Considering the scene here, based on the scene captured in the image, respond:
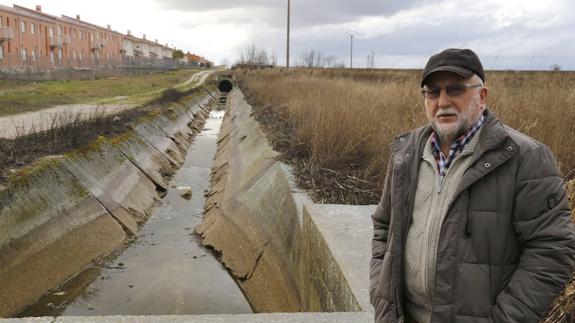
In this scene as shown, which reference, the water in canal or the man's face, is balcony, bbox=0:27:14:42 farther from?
the man's face

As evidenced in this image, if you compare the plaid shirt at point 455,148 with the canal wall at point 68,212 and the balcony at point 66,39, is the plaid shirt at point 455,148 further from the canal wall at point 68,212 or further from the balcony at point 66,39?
the balcony at point 66,39

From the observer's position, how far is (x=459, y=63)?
176 cm

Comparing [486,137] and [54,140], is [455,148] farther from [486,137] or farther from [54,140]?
[54,140]

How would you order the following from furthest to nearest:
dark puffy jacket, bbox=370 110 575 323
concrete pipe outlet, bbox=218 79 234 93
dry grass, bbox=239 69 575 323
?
concrete pipe outlet, bbox=218 79 234 93
dry grass, bbox=239 69 575 323
dark puffy jacket, bbox=370 110 575 323

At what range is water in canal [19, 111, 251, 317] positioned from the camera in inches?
231

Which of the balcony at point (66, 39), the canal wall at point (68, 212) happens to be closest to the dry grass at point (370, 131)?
the canal wall at point (68, 212)

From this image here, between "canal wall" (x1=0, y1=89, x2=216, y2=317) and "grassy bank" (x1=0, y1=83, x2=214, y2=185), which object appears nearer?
"canal wall" (x1=0, y1=89, x2=216, y2=317)

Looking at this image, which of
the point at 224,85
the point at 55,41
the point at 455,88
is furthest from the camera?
the point at 55,41

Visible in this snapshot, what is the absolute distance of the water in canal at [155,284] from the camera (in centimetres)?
587

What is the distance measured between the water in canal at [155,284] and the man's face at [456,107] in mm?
4685

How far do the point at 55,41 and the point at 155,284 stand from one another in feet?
194

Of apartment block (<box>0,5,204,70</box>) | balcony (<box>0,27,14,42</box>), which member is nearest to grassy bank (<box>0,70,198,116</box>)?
apartment block (<box>0,5,204,70</box>)

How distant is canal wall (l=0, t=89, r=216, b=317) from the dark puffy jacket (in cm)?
538

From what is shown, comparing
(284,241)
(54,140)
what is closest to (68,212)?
(54,140)
